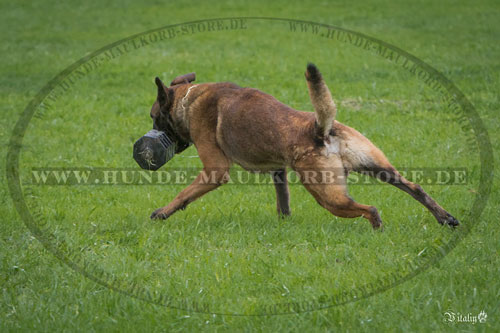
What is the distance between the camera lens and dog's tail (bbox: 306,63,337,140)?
5141 millimetres

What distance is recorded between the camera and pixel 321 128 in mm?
5309

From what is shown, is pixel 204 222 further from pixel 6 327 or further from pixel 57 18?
pixel 57 18

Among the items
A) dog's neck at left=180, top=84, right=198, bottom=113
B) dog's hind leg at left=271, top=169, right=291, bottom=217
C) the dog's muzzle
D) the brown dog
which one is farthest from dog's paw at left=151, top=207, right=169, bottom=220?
dog's hind leg at left=271, top=169, right=291, bottom=217

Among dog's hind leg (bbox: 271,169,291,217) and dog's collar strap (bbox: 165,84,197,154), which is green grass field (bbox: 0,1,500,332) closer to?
dog's hind leg (bbox: 271,169,291,217)

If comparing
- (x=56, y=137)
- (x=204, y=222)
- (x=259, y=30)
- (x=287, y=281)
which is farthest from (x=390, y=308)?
(x=259, y=30)

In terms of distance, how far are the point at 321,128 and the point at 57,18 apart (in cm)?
1576

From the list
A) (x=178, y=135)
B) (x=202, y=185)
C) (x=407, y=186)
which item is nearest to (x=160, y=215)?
(x=202, y=185)

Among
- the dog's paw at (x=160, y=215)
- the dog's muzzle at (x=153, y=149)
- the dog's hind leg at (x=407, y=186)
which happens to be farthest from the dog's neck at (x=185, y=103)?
the dog's hind leg at (x=407, y=186)

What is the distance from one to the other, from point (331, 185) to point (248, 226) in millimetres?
1160

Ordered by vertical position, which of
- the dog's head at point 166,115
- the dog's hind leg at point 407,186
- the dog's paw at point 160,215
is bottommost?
the dog's paw at point 160,215

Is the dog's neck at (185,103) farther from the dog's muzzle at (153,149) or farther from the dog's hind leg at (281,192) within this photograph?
the dog's hind leg at (281,192)

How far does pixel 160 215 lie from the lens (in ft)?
20.6

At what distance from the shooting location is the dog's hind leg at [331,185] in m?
5.29

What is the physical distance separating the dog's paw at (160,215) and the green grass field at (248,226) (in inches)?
2.7
